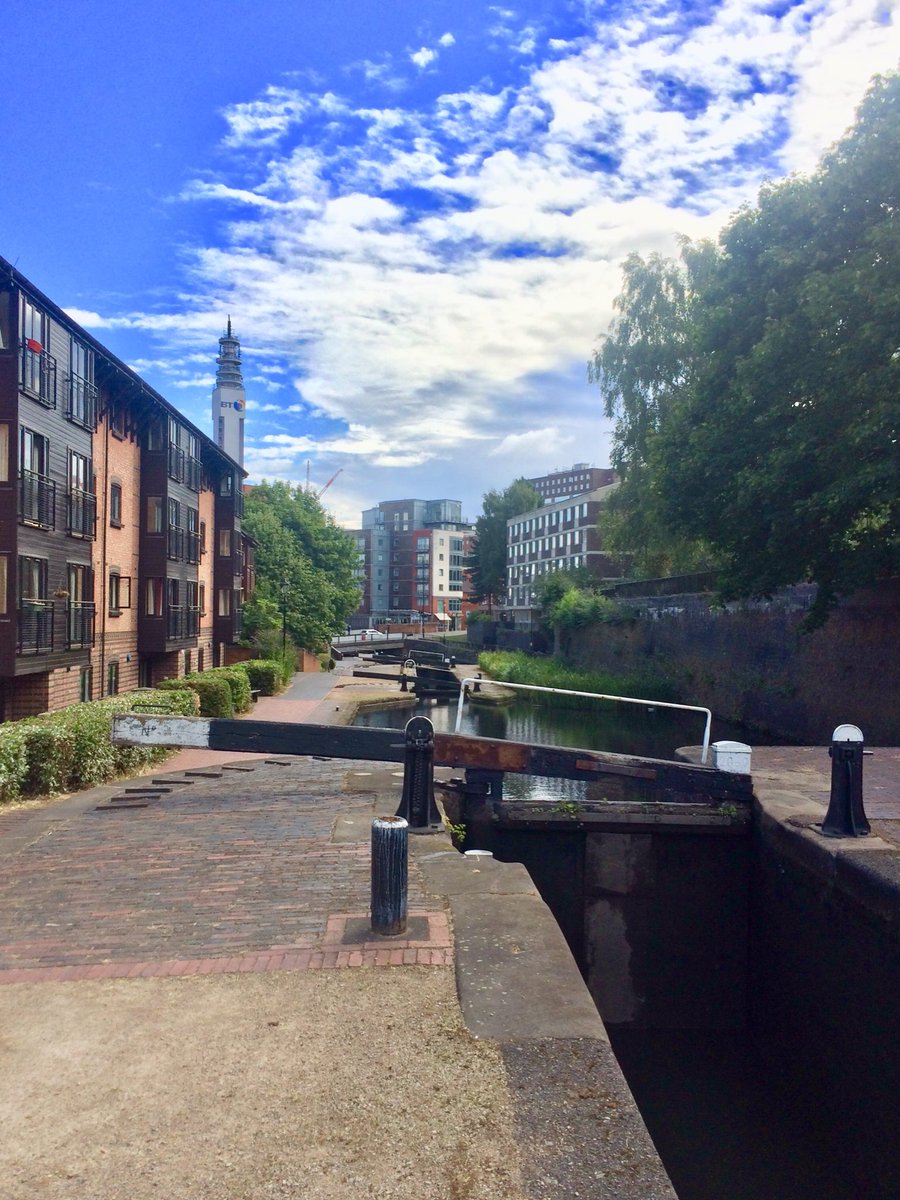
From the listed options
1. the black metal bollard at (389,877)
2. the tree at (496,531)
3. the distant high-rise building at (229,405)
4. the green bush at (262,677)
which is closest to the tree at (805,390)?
the black metal bollard at (389,877)

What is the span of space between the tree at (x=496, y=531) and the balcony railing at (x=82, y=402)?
72.8 meters

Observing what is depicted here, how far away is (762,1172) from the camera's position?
24.3ft

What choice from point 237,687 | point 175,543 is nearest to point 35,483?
point 237,687

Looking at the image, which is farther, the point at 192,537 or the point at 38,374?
the point at 192,537

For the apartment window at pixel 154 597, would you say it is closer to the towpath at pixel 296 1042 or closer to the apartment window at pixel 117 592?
the apartment window at pixel 117 592

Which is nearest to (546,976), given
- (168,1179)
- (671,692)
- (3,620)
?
(168,1179)

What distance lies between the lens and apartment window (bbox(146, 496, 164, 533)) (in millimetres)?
26094

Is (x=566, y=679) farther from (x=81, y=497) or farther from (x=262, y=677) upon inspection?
(x=81, y=497)

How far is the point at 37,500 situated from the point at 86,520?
108 inches

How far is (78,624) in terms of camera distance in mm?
20172

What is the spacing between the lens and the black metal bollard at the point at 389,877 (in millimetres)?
5383

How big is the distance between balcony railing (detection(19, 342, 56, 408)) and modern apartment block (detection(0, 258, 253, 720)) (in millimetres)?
40

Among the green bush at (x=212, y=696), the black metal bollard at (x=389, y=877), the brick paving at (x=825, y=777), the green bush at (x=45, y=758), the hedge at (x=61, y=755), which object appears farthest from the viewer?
the green bush at (x=212, y=696)

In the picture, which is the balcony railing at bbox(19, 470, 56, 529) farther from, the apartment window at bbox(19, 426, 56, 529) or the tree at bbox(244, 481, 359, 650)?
the tree at bbox(244, 481, 359, 650)
